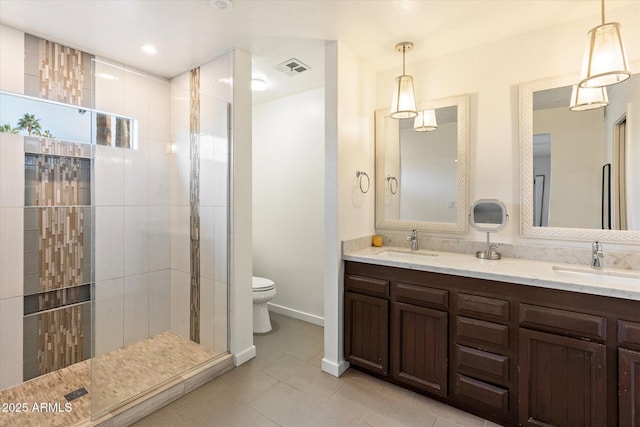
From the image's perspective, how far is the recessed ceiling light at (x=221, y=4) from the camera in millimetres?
1728

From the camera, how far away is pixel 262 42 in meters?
2.19

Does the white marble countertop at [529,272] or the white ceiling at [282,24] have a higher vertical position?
the white ceiling at [282,24]

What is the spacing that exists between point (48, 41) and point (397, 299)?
309 centimetres

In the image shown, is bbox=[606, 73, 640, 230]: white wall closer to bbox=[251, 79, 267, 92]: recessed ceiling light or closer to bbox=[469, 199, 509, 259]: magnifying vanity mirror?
bbox=[469, 199, 509, 259]: magnifying vanity mirror

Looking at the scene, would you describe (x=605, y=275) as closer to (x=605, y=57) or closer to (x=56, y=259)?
(x=605, y=57)

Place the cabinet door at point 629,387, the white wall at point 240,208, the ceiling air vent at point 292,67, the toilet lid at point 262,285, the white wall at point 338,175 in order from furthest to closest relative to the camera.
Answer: the toilet lid at point 262,285, the ceiling air vent at point 292,67, the white wall at point 240,208, the white wall at point 338,175, the cabinet door at point 629,387

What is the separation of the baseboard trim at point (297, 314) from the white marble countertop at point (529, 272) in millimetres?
1205

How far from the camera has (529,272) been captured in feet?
5.49

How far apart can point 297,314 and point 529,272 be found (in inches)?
91.0

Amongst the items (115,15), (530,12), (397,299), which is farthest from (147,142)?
(530,12)

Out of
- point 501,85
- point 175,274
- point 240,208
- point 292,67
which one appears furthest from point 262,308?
point 501,85

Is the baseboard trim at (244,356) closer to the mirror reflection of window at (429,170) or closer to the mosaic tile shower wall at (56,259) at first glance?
the mosaic tile shower wall at (56,259)

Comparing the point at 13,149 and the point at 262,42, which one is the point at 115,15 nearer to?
the point at 262,42

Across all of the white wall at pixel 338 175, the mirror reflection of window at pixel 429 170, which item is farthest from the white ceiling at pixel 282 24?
the mirror reflection of window at pixel 429 170
